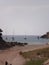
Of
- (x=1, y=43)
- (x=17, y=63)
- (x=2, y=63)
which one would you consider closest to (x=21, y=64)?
(x=17, y=63)

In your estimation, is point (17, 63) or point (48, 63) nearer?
point (48, 63)

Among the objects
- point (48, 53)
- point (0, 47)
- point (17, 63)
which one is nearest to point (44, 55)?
point (48, 53)

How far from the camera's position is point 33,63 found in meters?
39.2

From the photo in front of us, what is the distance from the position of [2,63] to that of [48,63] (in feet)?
39.4

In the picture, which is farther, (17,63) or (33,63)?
(17,63)

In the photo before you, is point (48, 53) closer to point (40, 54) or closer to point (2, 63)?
point (40, 54)

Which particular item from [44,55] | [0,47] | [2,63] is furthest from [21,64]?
[0,47]

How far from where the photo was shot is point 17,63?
4312cm

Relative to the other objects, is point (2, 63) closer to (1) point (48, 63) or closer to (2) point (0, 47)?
(1) point (48, 63)

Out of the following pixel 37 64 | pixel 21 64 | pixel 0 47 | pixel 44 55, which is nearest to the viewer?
pixel 37 64

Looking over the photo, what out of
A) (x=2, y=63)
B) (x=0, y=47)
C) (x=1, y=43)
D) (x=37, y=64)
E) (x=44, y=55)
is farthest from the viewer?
(x=1, y=43)

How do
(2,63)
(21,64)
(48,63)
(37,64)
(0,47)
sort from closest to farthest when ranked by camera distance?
(48,63) → (37,64) → (21,64) → (2,63) → (0,47)

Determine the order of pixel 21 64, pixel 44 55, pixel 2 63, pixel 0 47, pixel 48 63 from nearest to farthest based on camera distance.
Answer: pixel 48 63 < pixel 21 64 < pixel 2 63 < pixel 44 55 < pixel 0 47

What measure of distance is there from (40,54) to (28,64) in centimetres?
1041
